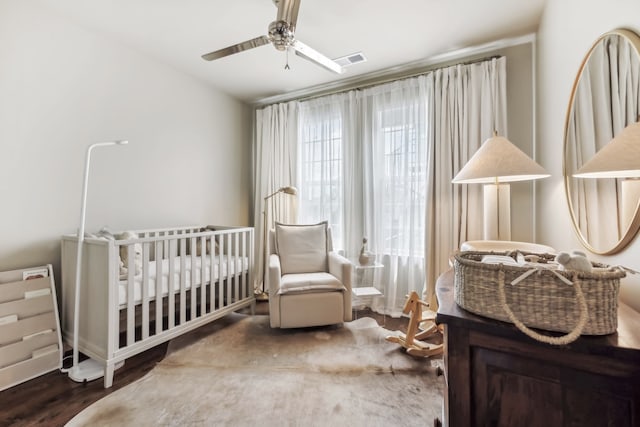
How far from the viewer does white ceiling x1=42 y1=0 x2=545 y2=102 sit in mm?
2035

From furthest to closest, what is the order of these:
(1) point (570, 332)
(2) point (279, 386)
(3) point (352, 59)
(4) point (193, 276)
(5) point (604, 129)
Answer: (3) point (352, 59) → (4) point (193, 276) → (2) point (279, 386) → (5) point (604, 129) → (1) point (570, 332)

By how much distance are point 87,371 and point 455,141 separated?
3262 mm

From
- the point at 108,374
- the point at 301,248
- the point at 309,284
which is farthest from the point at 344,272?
the point at 108,374

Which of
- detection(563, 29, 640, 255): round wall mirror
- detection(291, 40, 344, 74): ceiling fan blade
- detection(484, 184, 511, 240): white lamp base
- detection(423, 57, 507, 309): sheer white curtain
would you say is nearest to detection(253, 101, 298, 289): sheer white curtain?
detection(291, 40, 344, 74): ceiling fan blade

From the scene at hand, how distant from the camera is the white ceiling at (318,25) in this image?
204 cm

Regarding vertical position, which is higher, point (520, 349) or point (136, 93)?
point (136, 93)

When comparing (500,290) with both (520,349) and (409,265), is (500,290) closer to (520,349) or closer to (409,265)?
(520,349)

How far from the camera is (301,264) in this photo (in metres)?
2.72

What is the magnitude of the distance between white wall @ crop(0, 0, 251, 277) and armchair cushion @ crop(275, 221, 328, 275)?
3.76 ft

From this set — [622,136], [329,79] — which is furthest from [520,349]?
[329,79]

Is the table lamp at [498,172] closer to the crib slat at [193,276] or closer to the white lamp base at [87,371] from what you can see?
the crib slat at [193,276]

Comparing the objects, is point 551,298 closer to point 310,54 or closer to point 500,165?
point 500,165

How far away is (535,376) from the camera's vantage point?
0.69 metres

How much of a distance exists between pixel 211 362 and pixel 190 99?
8.70 feet
